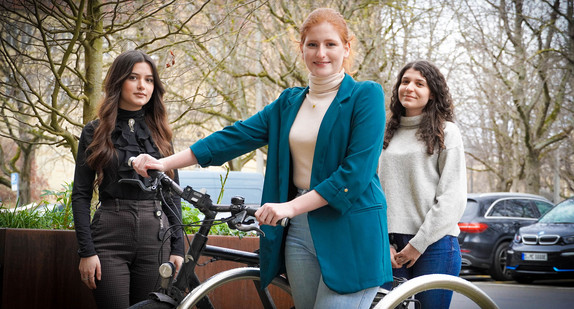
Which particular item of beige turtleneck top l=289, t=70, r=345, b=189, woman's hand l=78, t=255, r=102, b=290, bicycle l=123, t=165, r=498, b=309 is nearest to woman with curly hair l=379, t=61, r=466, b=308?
bicycle l=123, t=165, r=498, b=309

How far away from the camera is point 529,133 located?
80.9ft

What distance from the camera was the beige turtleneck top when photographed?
2781 millimetres

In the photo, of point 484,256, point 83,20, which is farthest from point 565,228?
point 83,20

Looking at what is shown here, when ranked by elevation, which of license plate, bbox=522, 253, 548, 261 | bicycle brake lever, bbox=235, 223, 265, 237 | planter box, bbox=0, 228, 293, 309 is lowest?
license plate, bbox=522, 253, 548, 261

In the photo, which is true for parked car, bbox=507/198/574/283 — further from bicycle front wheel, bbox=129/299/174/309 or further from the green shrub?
bicycle front wheel, bbox=129/299/174/309

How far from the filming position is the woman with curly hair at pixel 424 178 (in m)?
3.68

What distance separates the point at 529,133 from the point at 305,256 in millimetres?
23273

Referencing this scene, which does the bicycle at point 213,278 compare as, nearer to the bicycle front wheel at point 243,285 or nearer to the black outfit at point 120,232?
the bicycle front wheel at point 243,285

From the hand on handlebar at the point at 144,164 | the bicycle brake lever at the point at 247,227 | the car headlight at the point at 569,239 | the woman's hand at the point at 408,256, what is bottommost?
the car headlight at the point at 569,239

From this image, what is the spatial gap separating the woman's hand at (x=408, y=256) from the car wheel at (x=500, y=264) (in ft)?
36.8

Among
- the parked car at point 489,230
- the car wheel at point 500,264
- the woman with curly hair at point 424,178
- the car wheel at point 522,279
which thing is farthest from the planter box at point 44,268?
the car wheel at point 500,264

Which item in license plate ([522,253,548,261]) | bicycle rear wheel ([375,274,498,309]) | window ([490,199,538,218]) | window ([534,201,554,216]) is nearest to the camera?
bicycle rear wheel ([375,274,498,309])

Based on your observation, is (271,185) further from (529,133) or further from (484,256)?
(529,133)

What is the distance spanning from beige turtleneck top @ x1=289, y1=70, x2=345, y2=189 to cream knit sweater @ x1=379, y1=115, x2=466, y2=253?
107 centimetres
